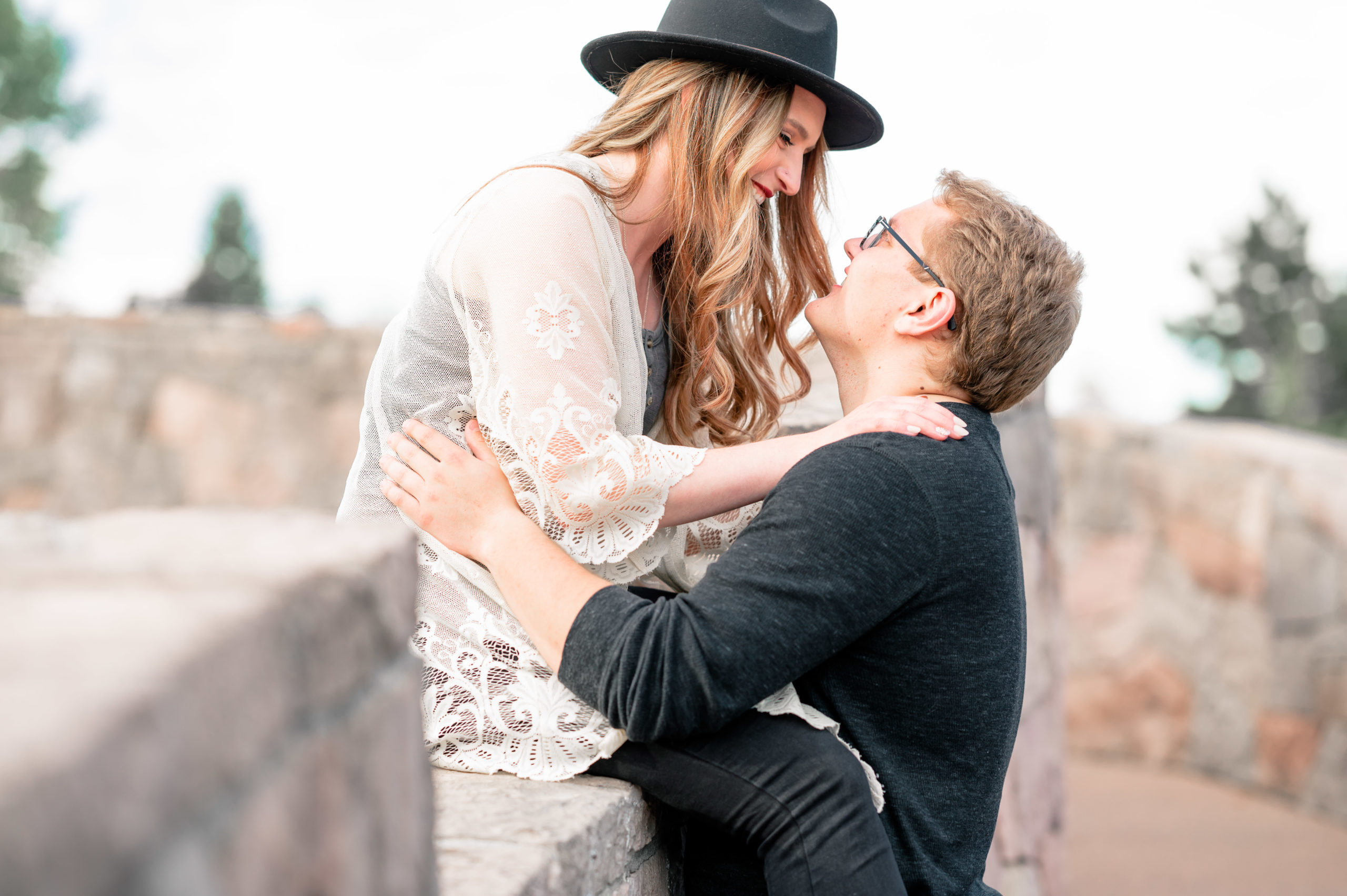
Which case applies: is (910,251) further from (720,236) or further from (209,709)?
(209,709)

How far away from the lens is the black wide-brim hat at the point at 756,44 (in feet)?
6.14

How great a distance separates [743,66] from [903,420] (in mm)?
775

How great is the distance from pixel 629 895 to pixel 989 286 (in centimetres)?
105

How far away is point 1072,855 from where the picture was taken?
5.48 m

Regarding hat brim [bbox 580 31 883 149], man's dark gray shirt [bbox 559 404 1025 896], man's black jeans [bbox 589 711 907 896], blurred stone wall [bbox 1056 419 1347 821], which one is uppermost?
hat brim [bbox 580 31 883 149]

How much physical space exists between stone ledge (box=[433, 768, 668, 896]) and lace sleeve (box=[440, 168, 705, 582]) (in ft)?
1.10

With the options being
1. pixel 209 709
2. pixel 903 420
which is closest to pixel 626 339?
pixel 903 420

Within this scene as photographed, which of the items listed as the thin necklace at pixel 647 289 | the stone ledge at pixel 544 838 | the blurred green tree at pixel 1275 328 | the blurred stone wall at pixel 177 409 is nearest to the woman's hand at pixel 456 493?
the stone ledge at pixel 544 838

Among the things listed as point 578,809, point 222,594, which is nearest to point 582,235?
point 578,809

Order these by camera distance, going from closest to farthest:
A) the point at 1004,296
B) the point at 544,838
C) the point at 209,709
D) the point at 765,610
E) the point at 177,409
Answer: the point at 209,709, the point at 544,838, the point at 765,610, the point at 1004,296, the point at 177,409

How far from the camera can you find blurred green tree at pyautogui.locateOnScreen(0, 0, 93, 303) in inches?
647

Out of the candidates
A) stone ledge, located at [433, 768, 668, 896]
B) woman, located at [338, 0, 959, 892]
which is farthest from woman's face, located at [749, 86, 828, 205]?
stone ledge, located at [433, 768, 668, 896]

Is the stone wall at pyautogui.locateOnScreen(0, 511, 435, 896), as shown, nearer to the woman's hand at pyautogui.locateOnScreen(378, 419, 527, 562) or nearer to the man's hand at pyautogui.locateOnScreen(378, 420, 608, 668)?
the man's hand at pyautogui.locateOnScreen(378, 420, 608, 668)

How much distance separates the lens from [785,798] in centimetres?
138
